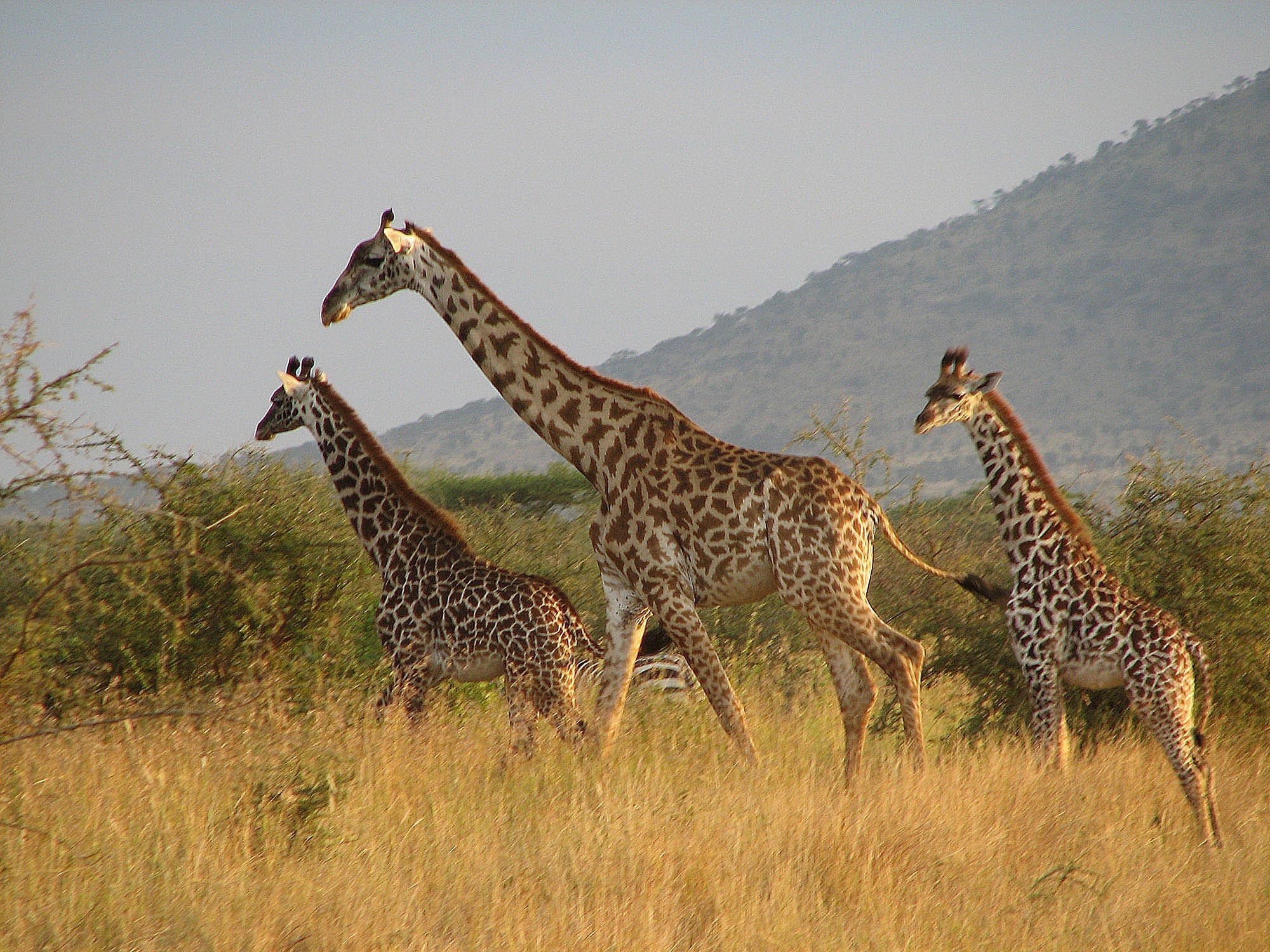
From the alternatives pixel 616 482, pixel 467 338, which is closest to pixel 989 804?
pixel 616 482

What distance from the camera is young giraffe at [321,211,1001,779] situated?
6223 mm

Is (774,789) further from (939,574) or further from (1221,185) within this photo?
(1221,185)

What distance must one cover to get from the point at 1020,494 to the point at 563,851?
363 centimetres

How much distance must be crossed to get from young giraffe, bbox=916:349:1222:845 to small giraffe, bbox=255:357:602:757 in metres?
2.41

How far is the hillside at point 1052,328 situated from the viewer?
71.2 meters

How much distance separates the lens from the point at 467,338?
22.4ft

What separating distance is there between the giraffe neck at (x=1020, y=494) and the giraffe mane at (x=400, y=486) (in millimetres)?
3125

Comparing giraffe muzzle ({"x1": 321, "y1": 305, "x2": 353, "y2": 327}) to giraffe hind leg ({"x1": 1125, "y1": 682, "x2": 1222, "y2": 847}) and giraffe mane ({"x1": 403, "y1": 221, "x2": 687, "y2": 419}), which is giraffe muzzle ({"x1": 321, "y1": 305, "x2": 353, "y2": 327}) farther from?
giraffe hind leg ({"x1": 1125, "y1": 682, "x2": 1222, "y2": 847})

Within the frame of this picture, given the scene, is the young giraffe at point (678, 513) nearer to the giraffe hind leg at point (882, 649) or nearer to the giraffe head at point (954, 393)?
the giraffe hind leg at point (882, 649)

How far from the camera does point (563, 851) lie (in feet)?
16.3

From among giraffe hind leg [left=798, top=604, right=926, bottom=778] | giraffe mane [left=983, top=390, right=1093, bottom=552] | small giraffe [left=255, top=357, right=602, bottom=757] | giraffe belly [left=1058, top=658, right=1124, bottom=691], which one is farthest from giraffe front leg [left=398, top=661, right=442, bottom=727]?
giraffe mane [left=983, top=390, right=1093, bottom=552]

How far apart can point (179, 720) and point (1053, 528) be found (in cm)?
491

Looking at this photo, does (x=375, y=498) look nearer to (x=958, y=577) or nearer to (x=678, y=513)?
(x=678, y=513)

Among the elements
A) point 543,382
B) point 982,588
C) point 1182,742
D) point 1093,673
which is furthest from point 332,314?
point 1182,742
